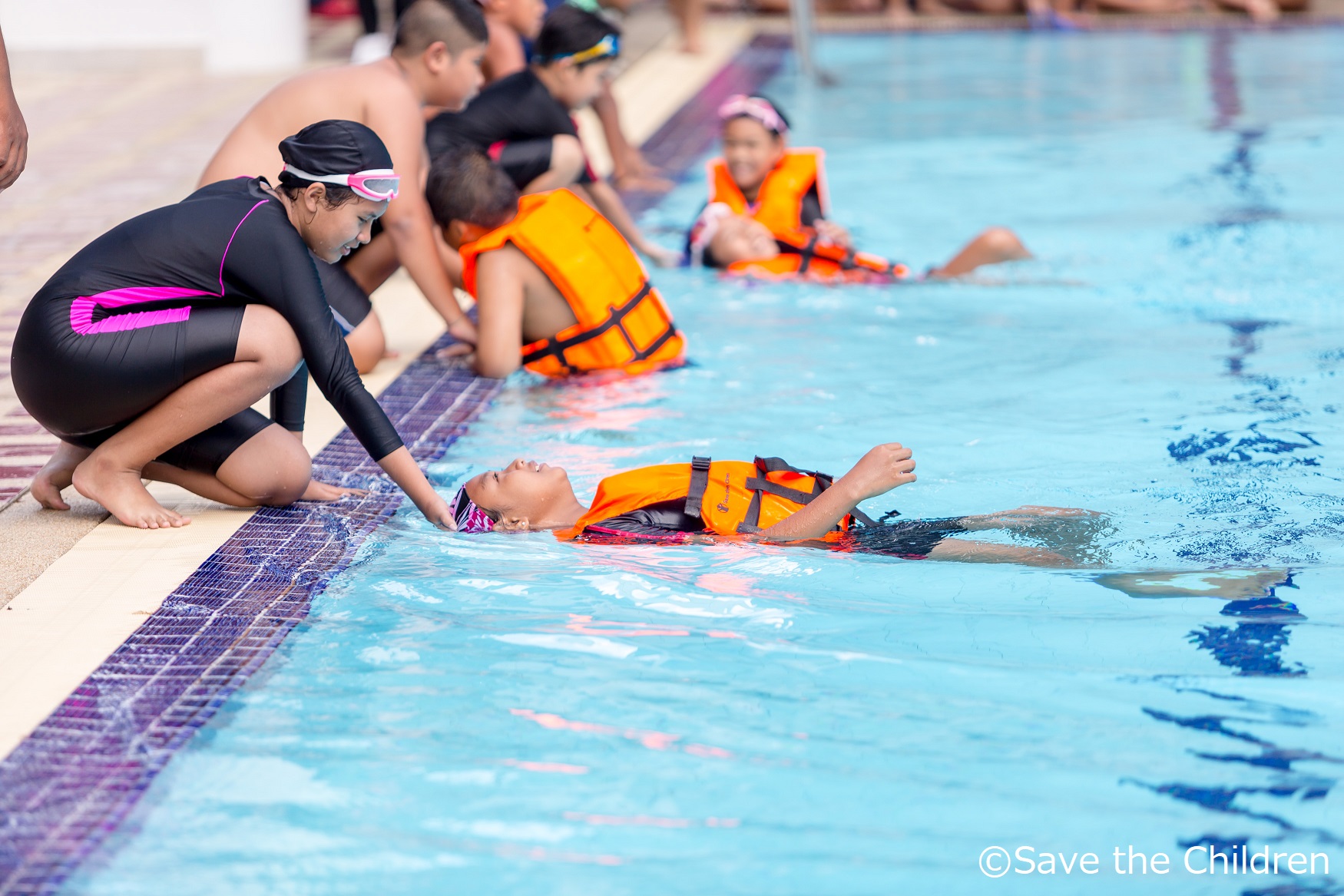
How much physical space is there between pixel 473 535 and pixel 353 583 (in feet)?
1.43

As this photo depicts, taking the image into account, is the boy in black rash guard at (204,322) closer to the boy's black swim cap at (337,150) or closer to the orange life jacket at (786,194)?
the boy's black swim cap at (337,150)

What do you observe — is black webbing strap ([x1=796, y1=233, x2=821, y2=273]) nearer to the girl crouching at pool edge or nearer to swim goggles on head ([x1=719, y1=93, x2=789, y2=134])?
swim goggles on head ([x1=719, y1=93, x2=789, y2=134])

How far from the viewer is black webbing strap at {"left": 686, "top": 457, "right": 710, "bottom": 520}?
12.7ft

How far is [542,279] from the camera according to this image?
5484 millimetres

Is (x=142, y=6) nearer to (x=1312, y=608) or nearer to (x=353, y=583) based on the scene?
(x=353, y=583)

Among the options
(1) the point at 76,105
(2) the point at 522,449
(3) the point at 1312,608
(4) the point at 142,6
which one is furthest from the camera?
(4) the point at 142,6

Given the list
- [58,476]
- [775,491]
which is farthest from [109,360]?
[775,491]

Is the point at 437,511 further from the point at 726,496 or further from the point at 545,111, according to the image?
the point at 545,111

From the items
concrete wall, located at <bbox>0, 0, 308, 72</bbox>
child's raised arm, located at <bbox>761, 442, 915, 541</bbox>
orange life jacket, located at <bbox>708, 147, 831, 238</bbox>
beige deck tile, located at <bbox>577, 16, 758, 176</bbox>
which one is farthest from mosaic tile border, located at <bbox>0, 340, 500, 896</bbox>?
concrete wall, located at <bbox>0, 0, 308, 72</bbox>

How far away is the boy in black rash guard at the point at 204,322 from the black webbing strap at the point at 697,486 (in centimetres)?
69

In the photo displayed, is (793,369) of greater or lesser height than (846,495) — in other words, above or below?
below

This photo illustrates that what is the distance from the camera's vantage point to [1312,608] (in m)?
3.38

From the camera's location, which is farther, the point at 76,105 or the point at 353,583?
the point at 76,105

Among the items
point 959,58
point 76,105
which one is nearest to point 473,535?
point 76,105
